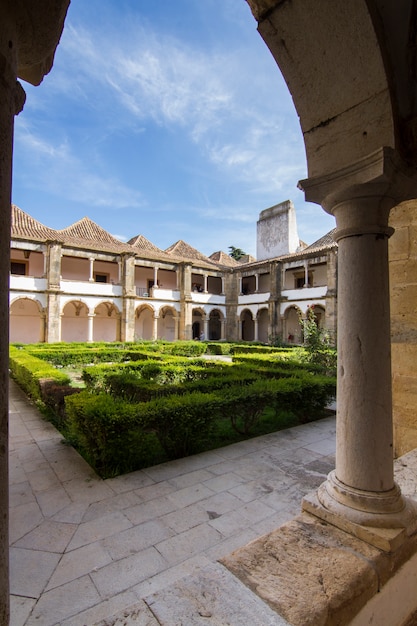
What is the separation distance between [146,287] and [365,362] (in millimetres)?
26167

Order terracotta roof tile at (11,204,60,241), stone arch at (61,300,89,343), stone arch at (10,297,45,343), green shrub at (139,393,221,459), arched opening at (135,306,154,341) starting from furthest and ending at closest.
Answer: arched opening at (135,306,154,341)
stone arch at (61,300,89,343)
stone arch at (10,297,45,343)
terracotta roof tile at (11,204,60,241)
green shrub at (139,393,221,459)

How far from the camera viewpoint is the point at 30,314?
22.6 meters

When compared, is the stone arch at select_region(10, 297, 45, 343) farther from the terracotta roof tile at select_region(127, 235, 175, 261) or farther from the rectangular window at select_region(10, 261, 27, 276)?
the terracotta roof tile at select_region(127, 235, 175, 261)

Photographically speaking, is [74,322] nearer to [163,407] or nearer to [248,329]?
[248,329]

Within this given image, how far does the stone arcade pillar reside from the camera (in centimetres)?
177

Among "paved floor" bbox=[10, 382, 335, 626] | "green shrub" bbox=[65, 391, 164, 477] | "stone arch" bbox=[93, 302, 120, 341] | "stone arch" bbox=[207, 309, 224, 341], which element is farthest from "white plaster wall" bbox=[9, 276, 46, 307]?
"green shrub" bbox=[65, 391, 164, 477]

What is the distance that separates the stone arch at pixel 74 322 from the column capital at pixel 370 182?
→ 2363cm

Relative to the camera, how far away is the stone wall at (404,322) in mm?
3193

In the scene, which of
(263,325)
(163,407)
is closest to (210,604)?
(163,407)

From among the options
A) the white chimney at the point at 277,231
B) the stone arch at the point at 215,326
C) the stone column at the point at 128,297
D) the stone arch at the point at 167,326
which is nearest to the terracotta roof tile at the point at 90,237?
the stone column at the point at 128,297

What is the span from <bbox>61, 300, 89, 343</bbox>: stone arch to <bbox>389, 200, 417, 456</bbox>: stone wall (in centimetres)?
2295

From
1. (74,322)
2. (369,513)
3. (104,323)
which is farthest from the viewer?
(104,323)

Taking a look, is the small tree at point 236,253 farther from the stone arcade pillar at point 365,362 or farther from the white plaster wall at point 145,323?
the stone arcade pillar at point 365,362

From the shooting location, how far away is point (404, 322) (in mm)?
3229
